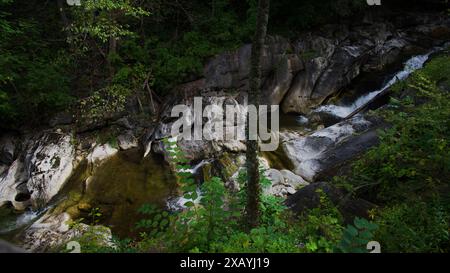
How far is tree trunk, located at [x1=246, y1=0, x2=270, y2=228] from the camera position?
3898 mm

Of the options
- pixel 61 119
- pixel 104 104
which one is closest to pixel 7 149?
pixel 61 119

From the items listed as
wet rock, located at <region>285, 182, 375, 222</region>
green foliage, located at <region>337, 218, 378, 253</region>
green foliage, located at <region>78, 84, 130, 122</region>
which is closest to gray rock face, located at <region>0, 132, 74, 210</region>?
green foliage, located at <region>78, 84, 130, 122</region>

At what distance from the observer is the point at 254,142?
4.12 metres

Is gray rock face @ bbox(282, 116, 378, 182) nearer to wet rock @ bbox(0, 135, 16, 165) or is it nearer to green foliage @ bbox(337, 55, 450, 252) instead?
green foliage @ bbox(337, 55, 450, 252)

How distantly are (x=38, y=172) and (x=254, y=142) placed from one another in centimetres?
718

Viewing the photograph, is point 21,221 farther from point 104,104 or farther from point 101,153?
point 104,104

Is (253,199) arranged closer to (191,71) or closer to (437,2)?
(191,71)

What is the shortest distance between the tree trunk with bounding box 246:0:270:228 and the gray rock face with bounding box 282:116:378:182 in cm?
332

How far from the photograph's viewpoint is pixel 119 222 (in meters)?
7.48

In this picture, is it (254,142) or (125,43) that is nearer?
(254,142)

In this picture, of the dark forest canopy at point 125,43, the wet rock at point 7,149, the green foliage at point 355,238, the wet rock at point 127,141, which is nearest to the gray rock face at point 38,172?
the wet rock at point 7,149

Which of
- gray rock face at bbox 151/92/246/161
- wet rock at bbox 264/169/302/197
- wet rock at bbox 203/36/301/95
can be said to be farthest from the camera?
wet rock at bbox 203/36/301/95

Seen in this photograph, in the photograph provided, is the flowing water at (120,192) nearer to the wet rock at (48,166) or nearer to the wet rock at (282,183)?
the wet rock at (48,166)
